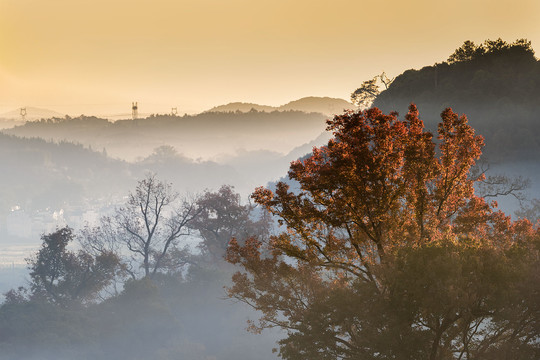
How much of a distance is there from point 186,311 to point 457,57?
4465cm

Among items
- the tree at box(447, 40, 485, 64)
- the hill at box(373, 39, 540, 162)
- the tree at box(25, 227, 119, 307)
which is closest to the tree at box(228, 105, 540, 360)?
the tree at box(25, 227, 119, 307)

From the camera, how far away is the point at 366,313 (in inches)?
611

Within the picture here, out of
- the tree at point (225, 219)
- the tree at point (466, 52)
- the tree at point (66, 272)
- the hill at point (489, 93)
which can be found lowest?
the tree at point (66, 272)

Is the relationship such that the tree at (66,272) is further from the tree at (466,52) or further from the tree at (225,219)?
the tree at (466,52)

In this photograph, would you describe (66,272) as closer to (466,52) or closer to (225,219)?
(225,219)

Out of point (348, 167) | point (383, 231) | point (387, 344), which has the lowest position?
point (387, 344)

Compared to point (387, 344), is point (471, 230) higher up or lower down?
higher up

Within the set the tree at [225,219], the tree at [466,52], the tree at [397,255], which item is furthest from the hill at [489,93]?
the tree at [397,255]

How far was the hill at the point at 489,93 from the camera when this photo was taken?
5189 centimetres

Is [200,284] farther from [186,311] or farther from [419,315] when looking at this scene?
[419,315]

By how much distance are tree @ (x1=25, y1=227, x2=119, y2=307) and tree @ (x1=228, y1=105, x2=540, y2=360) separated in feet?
81.5

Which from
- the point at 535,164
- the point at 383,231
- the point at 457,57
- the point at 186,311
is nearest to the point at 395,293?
the point at 383,231

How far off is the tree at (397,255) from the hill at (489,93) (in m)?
35.3

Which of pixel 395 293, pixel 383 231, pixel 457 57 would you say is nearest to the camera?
pixel 395 293
